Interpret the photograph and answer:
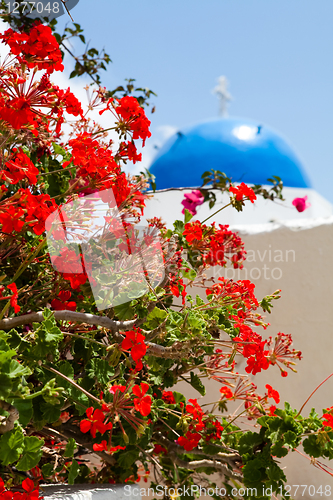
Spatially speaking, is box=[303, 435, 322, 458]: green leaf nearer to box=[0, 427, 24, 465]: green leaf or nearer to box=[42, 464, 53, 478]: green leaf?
box=[42, 464, 53, 478]: green leaf

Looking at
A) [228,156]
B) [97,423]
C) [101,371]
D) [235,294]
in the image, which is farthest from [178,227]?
[228,156]

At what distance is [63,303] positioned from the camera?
5.45ft

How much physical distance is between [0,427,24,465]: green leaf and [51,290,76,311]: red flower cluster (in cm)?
58

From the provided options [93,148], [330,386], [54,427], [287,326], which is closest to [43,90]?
[93,148]

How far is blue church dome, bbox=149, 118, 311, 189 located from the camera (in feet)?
26.0

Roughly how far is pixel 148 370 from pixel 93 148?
104cm

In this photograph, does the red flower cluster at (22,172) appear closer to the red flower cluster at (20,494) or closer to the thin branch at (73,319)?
the thin branch at (73,319)

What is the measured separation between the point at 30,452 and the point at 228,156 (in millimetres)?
7362

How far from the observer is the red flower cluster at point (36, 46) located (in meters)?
1.31

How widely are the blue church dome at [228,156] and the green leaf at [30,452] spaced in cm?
665

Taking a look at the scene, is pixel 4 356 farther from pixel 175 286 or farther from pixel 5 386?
pixel 175 286

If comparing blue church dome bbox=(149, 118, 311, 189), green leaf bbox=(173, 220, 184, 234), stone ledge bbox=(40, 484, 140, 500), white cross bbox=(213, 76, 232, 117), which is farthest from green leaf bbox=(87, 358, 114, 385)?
white cross bbox=(213, 76, 232, 117)

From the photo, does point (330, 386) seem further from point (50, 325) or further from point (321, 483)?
point (50, 325)

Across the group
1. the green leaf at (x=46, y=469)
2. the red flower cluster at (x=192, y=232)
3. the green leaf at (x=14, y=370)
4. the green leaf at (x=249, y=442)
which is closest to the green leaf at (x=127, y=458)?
the green leaf at (x=46, y=469)
